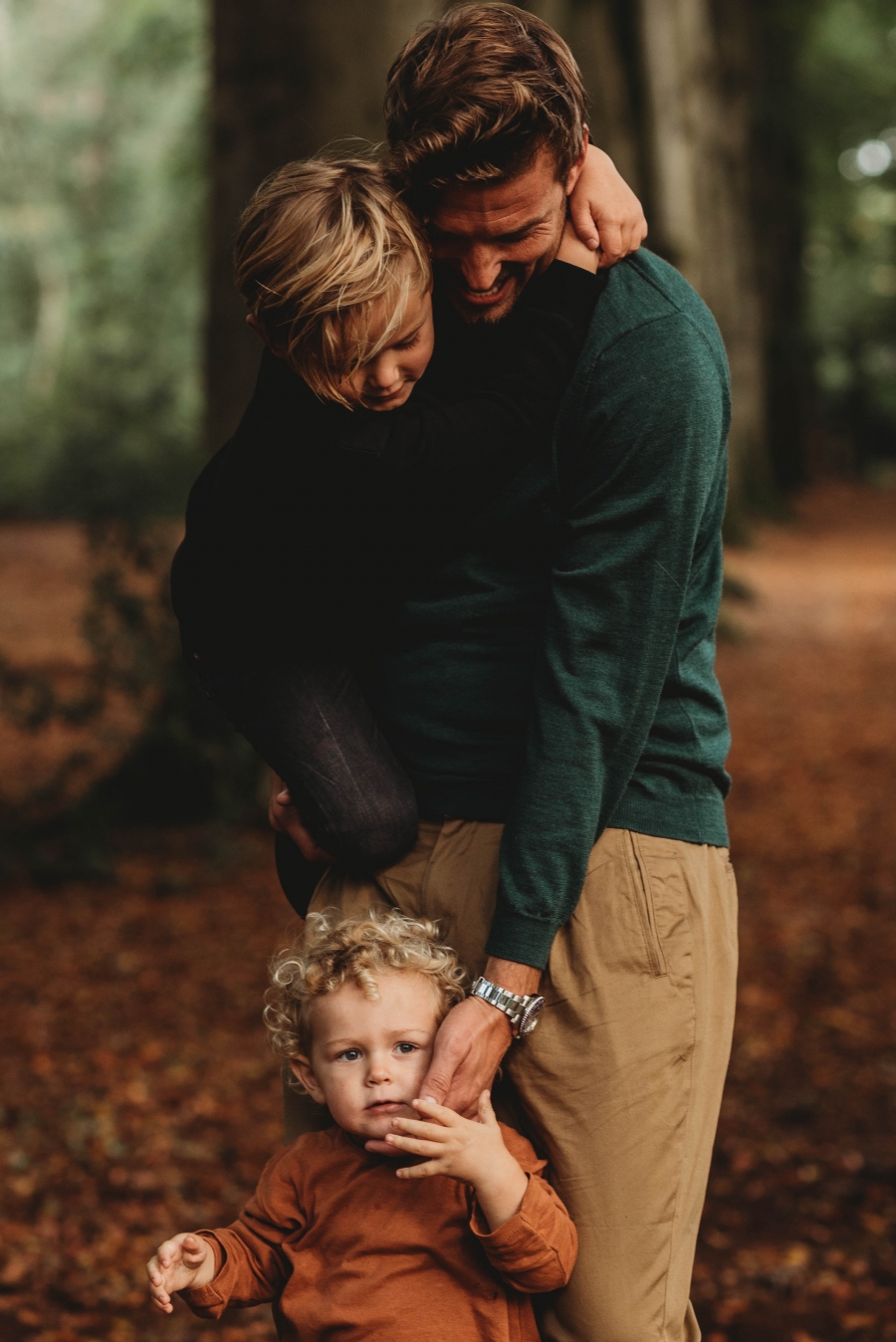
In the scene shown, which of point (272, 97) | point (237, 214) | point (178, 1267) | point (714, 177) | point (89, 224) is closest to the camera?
point (178, 1267)

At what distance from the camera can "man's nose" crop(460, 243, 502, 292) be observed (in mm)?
1915

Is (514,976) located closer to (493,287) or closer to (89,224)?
(493,287)

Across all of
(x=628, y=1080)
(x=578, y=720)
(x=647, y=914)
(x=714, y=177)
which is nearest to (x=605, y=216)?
(x=578, y=720)

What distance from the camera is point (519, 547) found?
2049 mm

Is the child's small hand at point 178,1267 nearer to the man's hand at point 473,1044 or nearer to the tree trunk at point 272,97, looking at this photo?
the man's hand at point 473,1044

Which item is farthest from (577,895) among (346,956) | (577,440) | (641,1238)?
(577,440)

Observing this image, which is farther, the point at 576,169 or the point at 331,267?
the point at 576,169

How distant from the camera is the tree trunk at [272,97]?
5750mm

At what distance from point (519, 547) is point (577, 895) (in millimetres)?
508

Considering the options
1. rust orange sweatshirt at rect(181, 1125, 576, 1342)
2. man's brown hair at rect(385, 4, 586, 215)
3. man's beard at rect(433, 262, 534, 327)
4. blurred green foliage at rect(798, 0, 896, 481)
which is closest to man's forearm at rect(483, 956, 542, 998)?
rust orange sweatshirt at rect(181, 1125, 576, 1342)

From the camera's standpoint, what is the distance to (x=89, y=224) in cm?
2991

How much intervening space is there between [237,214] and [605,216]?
4.03 m

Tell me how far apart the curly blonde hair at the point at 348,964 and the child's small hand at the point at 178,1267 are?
0.97ft

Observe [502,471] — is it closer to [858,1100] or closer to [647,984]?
[647,984]
